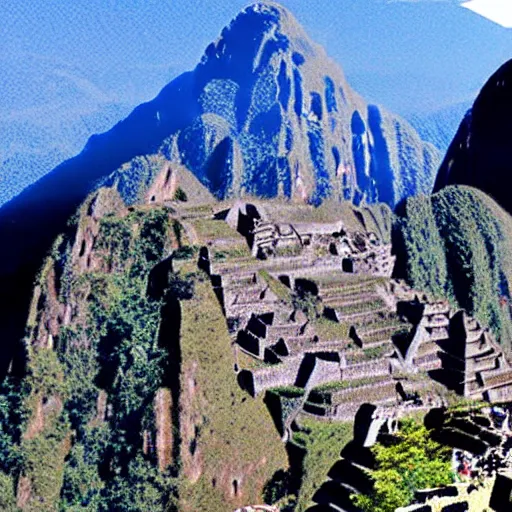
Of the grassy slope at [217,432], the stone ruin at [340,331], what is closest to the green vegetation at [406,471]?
the grassy slope at [217,432]

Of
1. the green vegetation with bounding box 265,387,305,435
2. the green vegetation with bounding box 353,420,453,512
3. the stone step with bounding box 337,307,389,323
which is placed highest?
the stone step with bounding box 337,307,389,323

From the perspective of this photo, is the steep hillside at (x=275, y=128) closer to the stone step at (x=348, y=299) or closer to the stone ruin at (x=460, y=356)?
the stone step at (x=348, y=299)

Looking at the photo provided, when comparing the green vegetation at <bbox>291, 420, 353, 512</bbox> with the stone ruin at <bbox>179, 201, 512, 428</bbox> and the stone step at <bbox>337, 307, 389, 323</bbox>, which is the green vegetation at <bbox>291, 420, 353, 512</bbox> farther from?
the stone step at <bbox>337, 307, 389, 323</bbox>

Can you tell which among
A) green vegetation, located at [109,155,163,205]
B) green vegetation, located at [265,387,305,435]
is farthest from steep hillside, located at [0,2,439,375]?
green vegetation, located at [265,387,305,435]

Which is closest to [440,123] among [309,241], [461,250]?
[461,250]

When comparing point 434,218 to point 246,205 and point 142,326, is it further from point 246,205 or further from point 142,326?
point 142,326

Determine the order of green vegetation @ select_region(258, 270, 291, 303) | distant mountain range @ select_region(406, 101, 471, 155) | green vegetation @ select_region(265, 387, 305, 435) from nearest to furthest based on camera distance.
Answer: green vegetation @ select_region(265, 387, 305, 435), green vegetation @ select_region(258, 270, 291, 303), distant mountain range @ select_region(406, 101, 471, 155)
